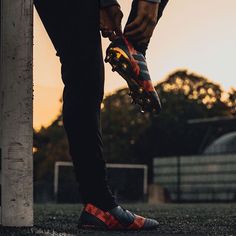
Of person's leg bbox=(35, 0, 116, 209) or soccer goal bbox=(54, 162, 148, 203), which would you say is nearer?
person's leg bbox=(35, 0, 116, 209)

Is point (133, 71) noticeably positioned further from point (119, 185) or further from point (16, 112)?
point (119, 185)

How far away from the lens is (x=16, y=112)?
2830 mm

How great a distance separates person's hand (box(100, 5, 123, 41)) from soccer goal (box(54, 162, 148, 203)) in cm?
2507

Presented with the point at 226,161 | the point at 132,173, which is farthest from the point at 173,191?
the point at 132,173

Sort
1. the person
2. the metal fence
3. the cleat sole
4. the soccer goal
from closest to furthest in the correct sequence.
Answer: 1. the cleat sole
2. the person
3. the soccer goal
4. the metal fence

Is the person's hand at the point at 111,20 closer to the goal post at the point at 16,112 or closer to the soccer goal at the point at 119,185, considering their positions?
the goal post at the point at 16,112

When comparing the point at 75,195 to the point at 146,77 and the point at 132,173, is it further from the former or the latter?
the point at 146,77

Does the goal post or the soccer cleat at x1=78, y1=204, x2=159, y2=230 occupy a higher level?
the goal post

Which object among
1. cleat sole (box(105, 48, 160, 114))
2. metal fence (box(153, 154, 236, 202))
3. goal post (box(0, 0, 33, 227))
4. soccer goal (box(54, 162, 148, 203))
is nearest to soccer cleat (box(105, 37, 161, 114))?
cleat sole (box(105, 48, 160, 114))

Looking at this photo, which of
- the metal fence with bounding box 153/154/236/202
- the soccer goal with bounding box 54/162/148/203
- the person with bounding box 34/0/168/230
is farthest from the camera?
the metal fence with bounding box 153/154/236/202

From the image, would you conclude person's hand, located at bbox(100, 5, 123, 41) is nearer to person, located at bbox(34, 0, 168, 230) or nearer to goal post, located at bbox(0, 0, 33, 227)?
person, located at bbox(34, 0, 168, 230)

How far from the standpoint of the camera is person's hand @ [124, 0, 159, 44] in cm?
276

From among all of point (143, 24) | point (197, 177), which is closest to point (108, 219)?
point (143, 24)

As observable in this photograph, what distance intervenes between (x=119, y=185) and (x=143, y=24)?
2902 centimetres
